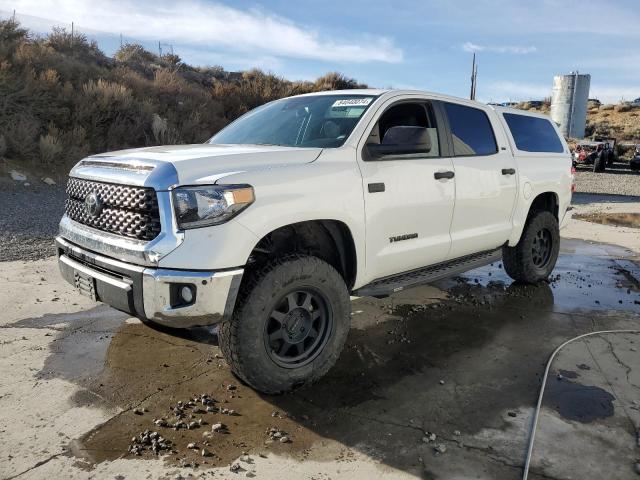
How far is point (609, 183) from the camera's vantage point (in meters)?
21.1

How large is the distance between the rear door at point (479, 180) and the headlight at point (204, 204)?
2273mm

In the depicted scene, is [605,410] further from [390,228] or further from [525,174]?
[525,174]

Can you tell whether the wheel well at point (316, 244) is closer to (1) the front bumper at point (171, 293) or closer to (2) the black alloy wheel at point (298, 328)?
(2) the black alloy wheel at point (298, 328)

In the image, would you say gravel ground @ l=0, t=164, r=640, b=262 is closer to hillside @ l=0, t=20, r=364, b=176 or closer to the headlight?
hillside @ l=0, t=20, r=364, b=176


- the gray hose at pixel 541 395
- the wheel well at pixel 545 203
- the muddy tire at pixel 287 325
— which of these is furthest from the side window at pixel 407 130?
the wheel well at pixel 545 203

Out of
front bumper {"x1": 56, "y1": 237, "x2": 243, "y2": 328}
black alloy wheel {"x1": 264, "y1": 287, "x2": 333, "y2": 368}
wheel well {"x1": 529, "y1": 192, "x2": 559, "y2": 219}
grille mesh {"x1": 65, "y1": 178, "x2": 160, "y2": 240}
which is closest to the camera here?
front bumper {"x1": 56, "y1": 237, "x2": 243, "y2": 328}

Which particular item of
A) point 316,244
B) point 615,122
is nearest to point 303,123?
point 316,244

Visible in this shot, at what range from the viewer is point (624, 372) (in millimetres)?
3934

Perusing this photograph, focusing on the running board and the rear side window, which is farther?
the rear side window

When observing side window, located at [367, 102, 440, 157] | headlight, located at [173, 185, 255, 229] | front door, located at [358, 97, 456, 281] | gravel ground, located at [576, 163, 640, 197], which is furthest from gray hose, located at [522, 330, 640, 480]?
gravel ground, located at [576, 163, 640, 197]

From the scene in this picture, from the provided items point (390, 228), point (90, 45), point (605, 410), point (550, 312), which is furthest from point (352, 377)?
point (90, 45)

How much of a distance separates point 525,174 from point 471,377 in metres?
2.61

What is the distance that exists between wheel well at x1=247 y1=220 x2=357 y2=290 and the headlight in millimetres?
475

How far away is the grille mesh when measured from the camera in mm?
3123
